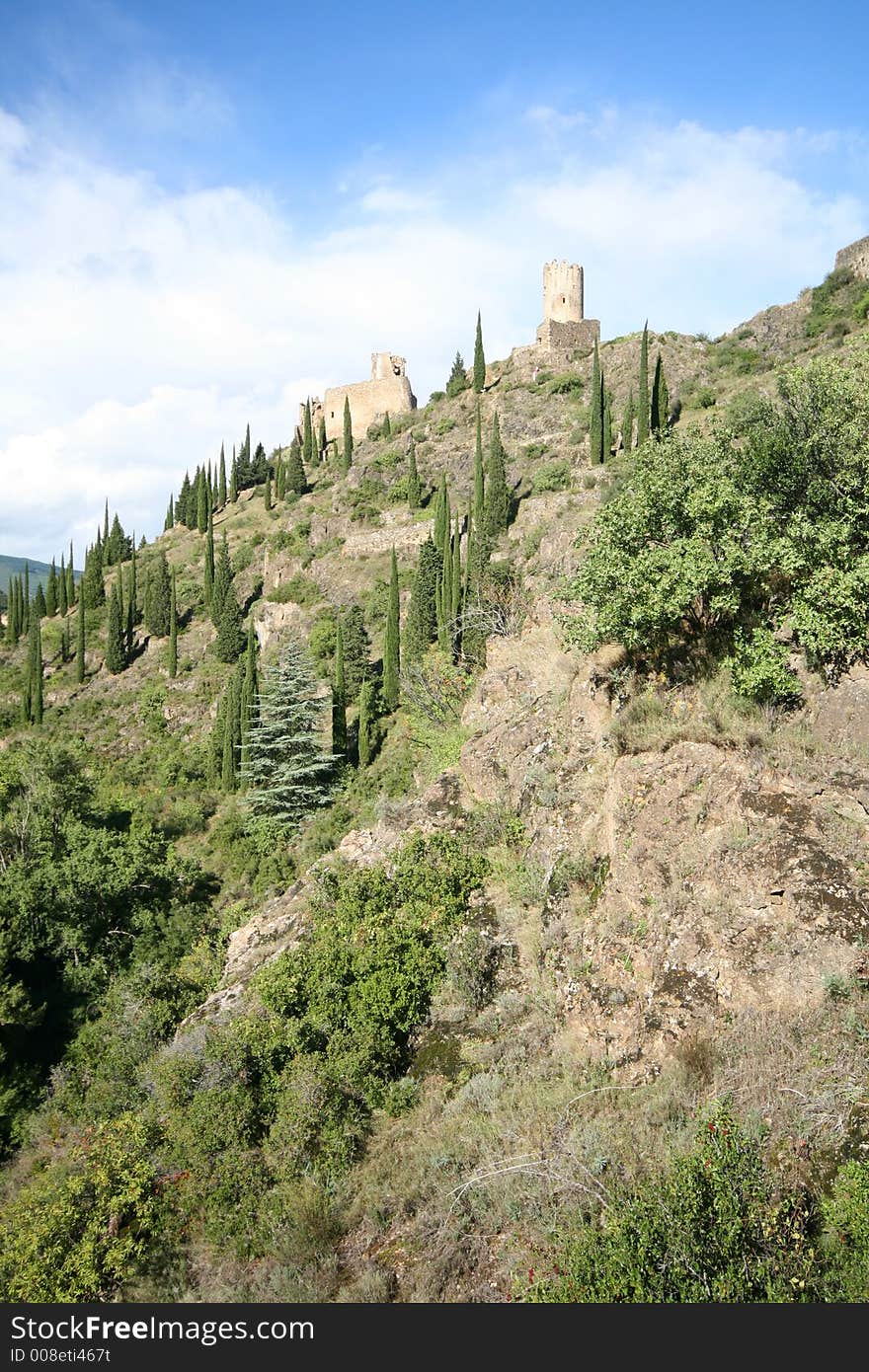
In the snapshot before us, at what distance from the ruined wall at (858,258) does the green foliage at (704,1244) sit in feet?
189

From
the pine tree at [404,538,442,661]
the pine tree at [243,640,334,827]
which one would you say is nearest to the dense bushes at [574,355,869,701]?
the pine tree at [243,640,334,827]

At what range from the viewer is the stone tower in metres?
68.8

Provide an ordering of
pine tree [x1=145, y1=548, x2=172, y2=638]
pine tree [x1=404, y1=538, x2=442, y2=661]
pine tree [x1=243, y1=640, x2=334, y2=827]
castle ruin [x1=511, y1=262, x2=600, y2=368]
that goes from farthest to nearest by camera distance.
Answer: castle ruin [x1=511, y1=262, x2=600, y2=368] < pine tree [x1=145, y1=548, x2=172, y2=638] < pine tree [x1=404, y1=538, x2=442, y2=661] < pine tree [x1=243, y1=640, x2=334, y2=827]

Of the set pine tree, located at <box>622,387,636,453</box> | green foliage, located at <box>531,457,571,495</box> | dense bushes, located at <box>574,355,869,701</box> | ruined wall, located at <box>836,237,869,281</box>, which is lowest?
dense bushes, located at <box>574,355,869,701</box>

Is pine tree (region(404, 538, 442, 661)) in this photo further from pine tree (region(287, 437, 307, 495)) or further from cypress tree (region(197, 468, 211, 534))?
cypress tree (region(197, 468, 211, 534))

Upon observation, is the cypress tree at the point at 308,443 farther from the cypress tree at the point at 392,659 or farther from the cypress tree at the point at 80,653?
the cypress tree at the point at 392,659

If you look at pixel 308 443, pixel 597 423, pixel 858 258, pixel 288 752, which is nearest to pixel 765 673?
pixel 288 752

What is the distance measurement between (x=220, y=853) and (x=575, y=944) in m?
23.2

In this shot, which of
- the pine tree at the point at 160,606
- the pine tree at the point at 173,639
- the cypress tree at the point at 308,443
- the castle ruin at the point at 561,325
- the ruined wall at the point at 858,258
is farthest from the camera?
the cypress tree at the point at 308,443

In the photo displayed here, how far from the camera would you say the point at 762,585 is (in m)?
12.4

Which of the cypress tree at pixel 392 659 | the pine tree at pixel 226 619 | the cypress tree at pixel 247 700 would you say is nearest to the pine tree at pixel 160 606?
the pine tree at pixel 226 619

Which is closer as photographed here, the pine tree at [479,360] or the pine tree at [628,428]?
the pine tree at [628,428]

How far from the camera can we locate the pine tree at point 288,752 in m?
32.3

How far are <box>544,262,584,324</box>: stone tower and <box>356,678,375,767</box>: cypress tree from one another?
4690cm
